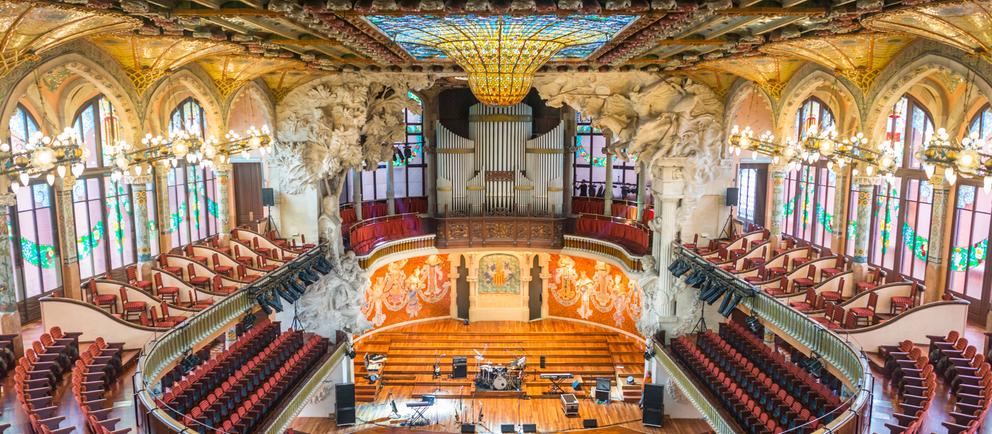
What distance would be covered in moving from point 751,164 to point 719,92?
7666 mm

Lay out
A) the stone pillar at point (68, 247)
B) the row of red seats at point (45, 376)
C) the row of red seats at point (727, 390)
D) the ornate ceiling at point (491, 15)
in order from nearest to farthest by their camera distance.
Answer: the ornate ceiling at point (491, 15)
the row of red seats at point (45, 376)
the row of red seats at point (727, 390)
the stone pillar at point (68, 247)

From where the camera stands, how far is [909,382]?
11.2 m

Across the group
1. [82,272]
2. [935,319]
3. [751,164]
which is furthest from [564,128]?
[82,272]

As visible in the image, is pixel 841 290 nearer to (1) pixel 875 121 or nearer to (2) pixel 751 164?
(1) pixel 875 121

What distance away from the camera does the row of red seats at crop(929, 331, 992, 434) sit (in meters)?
9.80

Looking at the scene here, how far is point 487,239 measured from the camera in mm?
24344

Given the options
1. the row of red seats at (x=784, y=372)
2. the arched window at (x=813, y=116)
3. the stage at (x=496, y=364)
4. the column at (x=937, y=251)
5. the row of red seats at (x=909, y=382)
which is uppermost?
the arched window at (x=813, y=116)

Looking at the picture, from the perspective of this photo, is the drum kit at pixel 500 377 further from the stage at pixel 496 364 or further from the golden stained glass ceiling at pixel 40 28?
the golden stained glass ceiling at pixel 40 28

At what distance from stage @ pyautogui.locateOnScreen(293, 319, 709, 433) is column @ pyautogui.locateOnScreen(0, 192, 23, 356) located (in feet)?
28.7

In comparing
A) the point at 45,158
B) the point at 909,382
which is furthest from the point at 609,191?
the point at 45,158

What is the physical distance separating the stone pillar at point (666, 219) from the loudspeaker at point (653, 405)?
204 centimetres

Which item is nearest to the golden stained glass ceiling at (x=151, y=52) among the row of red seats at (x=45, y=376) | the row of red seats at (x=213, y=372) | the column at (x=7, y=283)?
the column at (x=7, y=283)

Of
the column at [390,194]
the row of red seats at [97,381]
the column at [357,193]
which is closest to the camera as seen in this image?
the row of red seats at [97,381]

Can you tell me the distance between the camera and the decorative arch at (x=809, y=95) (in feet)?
51.2
